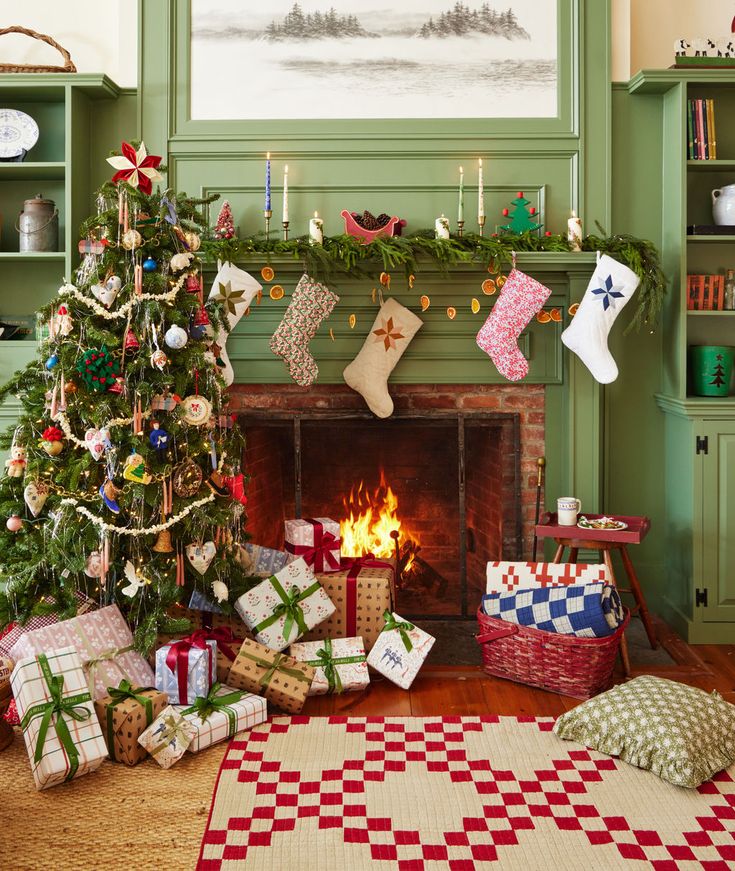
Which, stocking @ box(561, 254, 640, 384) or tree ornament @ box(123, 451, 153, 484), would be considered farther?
stocking @ box(561, 254, 640, 384)

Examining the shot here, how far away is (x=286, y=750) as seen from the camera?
100 inches

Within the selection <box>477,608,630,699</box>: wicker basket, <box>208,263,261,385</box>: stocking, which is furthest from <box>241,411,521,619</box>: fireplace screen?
<box>477,608,630,699</box>: wicker basket

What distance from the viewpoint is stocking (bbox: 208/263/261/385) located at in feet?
10.5

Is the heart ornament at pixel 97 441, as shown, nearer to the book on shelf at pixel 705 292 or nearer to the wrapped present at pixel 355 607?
the wrapped present at pixel 355 607

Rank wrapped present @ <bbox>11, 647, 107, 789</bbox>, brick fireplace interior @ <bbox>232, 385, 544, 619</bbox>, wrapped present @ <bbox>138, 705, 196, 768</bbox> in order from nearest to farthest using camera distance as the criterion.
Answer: wrapped present @ <bbox>11, 647, 107, 789</bbox> < wrapped present @ <bbox>138, 705, 196, 768</bbox> < brick fireplace interior @ <bbox>232, 385, 544, 619</bbox>

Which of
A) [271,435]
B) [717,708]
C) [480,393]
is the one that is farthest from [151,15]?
[717,708]

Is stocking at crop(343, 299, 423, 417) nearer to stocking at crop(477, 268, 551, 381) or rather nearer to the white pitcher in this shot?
stocking at crop(477, 268, 551, 381)

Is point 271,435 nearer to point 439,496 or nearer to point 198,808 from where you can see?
point 439,496

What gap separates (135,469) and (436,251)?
1.41m

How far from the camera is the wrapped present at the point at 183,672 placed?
8.79ft

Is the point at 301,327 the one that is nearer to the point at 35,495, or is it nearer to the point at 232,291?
the point at 232,291

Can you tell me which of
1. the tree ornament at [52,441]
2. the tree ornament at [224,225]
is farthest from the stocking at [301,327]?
the tree ornament at [52,441]

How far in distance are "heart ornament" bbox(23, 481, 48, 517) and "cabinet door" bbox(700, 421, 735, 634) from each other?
241 cm

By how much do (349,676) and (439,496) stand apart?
1058 millimetres
